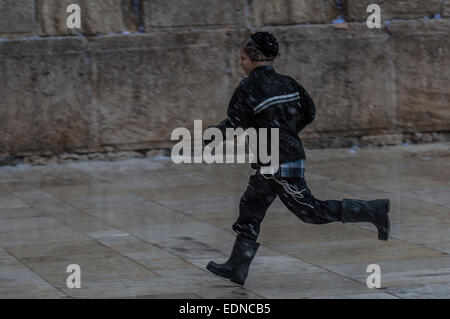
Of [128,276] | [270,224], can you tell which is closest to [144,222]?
[270,224]

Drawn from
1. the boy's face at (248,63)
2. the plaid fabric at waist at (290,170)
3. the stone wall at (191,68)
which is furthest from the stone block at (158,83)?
the plaid fabric at waist at (290,170)

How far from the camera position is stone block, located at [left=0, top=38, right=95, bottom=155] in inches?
414

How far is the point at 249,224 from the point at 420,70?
19.5 feet

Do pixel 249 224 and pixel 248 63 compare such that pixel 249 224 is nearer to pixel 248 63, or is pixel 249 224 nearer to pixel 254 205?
pixel 254 205

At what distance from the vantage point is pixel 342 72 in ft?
37.2

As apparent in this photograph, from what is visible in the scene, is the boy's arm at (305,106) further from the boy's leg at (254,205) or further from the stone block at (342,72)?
the stone block at (342,72)

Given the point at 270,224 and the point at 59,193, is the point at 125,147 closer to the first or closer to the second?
the point at 59,193

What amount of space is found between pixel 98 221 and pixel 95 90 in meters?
2.94
